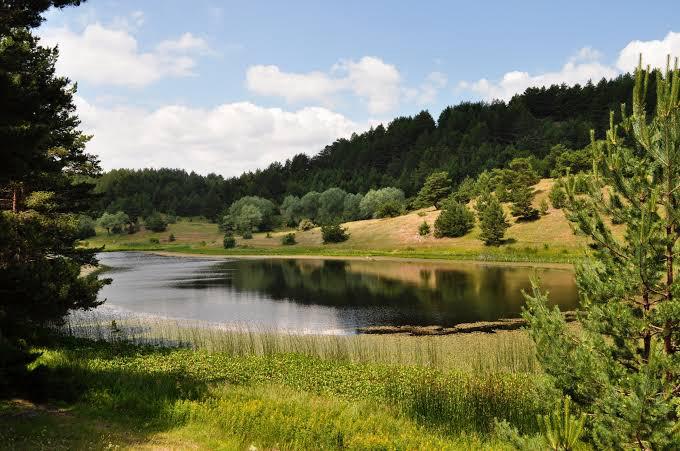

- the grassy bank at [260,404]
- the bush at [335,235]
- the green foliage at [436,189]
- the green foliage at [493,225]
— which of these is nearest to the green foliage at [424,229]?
the green foliage at [493,225]

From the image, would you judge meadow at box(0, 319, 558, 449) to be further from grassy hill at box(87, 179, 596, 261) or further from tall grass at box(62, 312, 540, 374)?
grassy hill at box(87, 179, 596, 261)

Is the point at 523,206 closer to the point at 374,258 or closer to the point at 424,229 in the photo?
the point at 424,229

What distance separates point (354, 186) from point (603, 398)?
184 m

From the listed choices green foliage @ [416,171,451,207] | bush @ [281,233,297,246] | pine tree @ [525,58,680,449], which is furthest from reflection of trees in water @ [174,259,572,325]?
green foliage @ [416,171,451,207]

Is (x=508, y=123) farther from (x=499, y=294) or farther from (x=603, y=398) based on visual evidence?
(x=603, y=398)

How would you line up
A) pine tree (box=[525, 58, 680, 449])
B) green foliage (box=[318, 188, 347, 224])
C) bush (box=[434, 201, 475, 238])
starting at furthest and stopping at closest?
1. green foliage (box=[318, 188, 347, 224])
2. bush (box=[434, 201, 475, 238])
3. pine tree (box=[525, 58, 680, 449])

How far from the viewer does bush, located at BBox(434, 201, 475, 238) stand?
10344 cm

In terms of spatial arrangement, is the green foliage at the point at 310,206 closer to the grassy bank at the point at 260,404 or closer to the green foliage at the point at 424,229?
the green foliage at the point at 424,229

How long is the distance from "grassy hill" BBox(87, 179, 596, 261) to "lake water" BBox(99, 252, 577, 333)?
10.1 metres

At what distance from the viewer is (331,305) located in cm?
4788

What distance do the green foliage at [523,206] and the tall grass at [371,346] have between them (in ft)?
231

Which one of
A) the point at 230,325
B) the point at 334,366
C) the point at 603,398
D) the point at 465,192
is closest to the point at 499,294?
the point at 230,325

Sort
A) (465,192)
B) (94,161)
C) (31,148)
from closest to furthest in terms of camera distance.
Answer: (31,148) < (94,161) < (465,192)

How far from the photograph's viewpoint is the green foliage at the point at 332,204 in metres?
162
